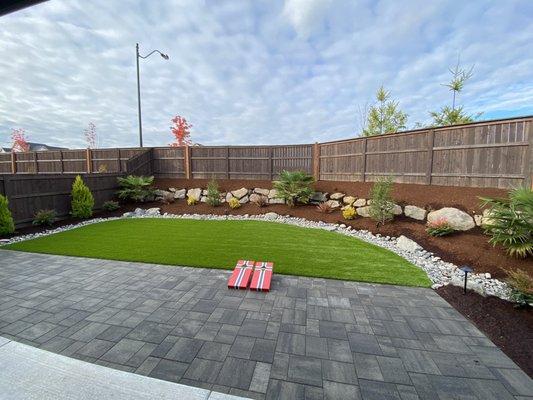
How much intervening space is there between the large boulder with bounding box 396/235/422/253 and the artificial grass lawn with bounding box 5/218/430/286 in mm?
616

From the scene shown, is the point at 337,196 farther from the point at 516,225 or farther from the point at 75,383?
the point at 75,383

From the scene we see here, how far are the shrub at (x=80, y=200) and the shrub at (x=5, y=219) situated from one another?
205 cm

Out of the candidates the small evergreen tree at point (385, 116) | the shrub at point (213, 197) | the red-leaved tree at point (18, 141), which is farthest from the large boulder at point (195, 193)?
the red-leaved tree at point (18, 141)

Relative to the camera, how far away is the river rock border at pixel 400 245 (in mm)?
3789

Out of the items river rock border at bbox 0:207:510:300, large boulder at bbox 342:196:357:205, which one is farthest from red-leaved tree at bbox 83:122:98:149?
large boulder at bbox 342:196:357:205

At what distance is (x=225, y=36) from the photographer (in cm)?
732

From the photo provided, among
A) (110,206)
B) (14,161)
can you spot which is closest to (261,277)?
(110,206)

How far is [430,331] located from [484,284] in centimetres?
197

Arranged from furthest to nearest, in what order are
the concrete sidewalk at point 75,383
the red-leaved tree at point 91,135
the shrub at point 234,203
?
the red-leaved tree at point 91,135, the shrub at point 234,203, the concrete sidewalk at point 75,383

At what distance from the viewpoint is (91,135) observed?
29.6 meters

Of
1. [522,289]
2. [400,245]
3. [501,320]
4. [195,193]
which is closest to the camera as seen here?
[501,320]

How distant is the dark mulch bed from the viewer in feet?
7.82

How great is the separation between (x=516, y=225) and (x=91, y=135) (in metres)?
37.2

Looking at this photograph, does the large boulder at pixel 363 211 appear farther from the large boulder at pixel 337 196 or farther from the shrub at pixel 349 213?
the large boulder at pixel 337 196
